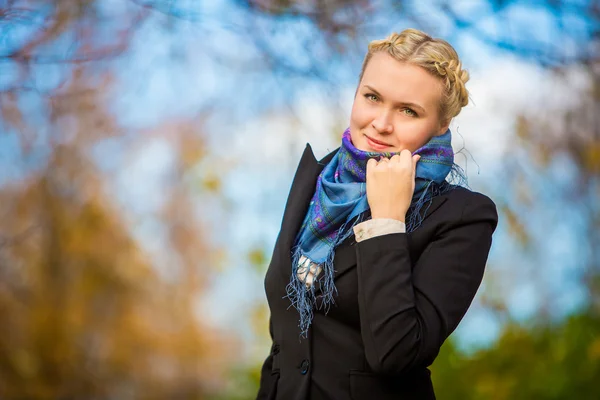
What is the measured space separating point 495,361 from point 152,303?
3.31 metres

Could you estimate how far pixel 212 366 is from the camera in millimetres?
6977

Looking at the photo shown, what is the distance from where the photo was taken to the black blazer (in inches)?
61.1

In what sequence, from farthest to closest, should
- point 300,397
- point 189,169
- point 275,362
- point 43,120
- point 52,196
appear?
point 189,169 → point 52,196 → point 43,120 → point 275,362 → point 300,397

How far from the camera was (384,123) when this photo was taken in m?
1.72

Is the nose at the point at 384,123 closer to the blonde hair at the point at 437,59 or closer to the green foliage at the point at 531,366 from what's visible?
the blonde hair at the point at 437,59

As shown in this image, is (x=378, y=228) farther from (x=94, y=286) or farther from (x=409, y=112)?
(x=94, y=286)

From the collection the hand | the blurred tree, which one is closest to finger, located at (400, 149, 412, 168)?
the hand

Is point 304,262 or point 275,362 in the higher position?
point 304,262

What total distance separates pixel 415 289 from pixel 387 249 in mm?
109

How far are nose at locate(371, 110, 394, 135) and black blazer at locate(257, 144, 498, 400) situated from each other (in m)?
0.20

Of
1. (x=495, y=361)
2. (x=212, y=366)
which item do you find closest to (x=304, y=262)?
(x=495, y=361)

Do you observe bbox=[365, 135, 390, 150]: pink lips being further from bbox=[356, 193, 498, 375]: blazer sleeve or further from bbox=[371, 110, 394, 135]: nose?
bbox=[356, 193, 498, 375]: blazer sleeve

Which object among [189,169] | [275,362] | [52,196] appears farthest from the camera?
[189,169]

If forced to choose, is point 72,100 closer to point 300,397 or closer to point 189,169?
point 189,169
